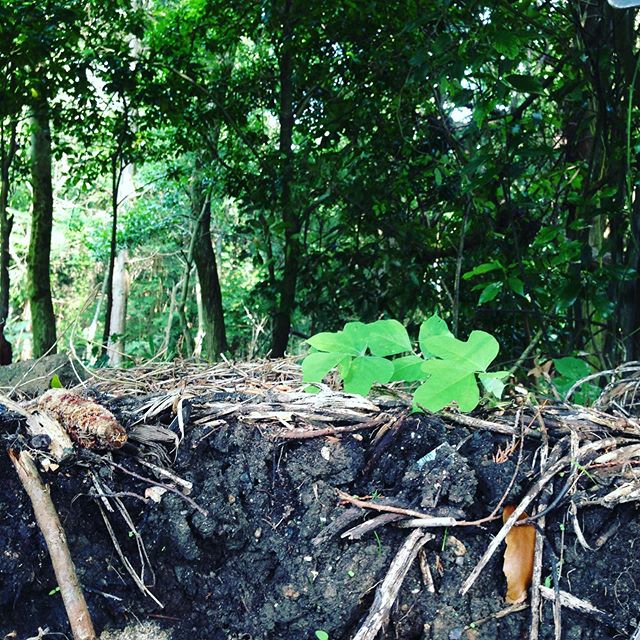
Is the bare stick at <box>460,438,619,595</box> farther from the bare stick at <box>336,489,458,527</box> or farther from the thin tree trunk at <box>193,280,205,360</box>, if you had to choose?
the thin tree trunk at <box>193,280,205,360</box>

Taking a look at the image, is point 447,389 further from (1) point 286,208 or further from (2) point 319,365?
(1) point 286,208

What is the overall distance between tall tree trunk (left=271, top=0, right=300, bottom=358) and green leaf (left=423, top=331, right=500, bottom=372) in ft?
13.0

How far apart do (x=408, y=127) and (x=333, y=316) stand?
163cm

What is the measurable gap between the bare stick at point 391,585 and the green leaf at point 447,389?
24 cm

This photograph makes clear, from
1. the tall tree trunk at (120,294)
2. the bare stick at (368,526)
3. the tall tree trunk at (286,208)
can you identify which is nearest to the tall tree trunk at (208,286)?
the tall tree trunk at (286,208)

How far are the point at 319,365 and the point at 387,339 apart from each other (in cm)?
17

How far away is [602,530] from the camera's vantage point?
4.10 feet

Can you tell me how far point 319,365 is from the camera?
139cm

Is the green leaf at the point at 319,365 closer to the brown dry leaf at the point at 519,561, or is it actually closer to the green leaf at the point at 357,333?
the green leaf at the point at 357,333

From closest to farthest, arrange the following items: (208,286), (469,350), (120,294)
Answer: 1. (469,350)
2. (208,286)
3. (120,294)

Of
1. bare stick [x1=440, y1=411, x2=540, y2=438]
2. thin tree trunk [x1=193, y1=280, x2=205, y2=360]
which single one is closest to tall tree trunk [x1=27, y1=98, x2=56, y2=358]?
thin tree trunk [x1=193, y1=280, x2=205, y2=360]

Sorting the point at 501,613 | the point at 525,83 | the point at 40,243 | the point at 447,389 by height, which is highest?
the point at 525,83

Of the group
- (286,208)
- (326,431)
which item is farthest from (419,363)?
(286,208)

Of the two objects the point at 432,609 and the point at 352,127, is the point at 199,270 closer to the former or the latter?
the point at 352,127
